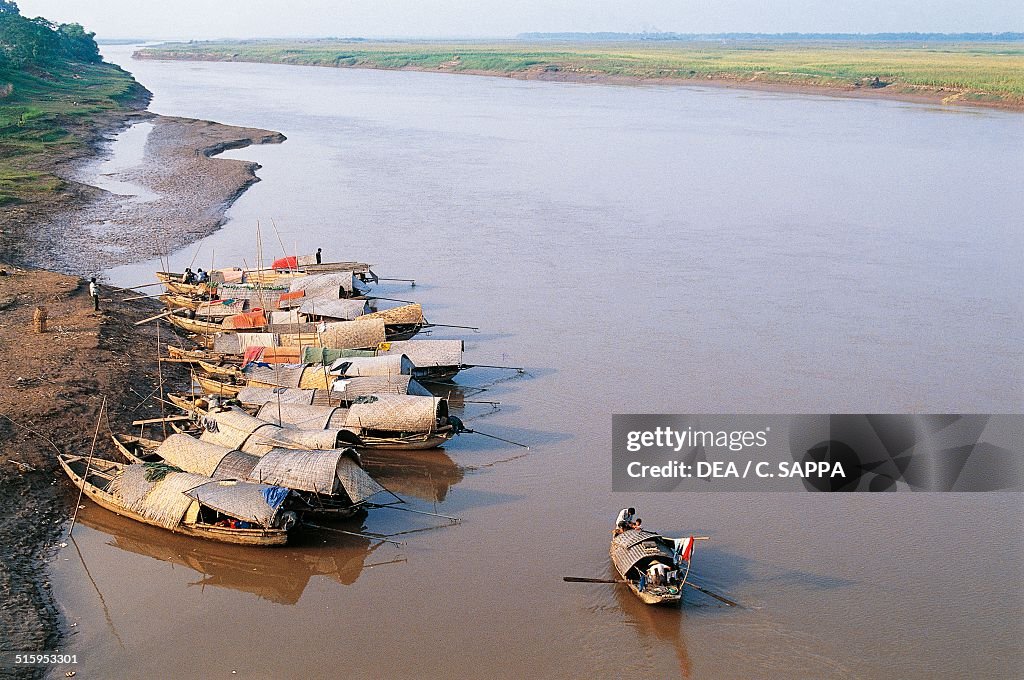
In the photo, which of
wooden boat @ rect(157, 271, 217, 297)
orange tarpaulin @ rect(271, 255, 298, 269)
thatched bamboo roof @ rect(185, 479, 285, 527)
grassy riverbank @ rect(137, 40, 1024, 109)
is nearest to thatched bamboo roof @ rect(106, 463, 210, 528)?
thatched bamboo roof @ rect(185, 479, 285, 527)

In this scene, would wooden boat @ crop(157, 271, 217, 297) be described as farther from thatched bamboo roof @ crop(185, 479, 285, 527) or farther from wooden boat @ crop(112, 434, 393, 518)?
thatched bamboo roof @ crop(185, 479, 285, 527)

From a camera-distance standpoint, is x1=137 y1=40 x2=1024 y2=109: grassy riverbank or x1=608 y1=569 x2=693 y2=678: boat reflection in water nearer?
x1=608 y1=569 x2=693 y2=678: boat reflection in water

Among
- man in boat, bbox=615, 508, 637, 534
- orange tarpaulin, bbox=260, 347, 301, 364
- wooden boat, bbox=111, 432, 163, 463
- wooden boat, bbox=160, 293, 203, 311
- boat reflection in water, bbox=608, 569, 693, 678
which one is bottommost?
boat reflection in water, bbox=608, 569, 693, 678

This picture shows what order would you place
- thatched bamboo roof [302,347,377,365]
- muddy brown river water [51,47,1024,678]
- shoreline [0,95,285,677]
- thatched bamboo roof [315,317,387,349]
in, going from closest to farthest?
muddy brown river water [51,47,1024,678]
shoreline [0,95,285,677]
thatched bamboo roof [302,347,377,365]
thatched bamboo roof [315,317,387,349]

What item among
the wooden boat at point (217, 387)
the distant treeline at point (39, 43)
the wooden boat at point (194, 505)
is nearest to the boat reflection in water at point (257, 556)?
the wooden boat at point (194, 505)

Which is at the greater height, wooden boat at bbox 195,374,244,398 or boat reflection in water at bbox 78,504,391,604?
wooden boat at bbox 195,374,244,398
